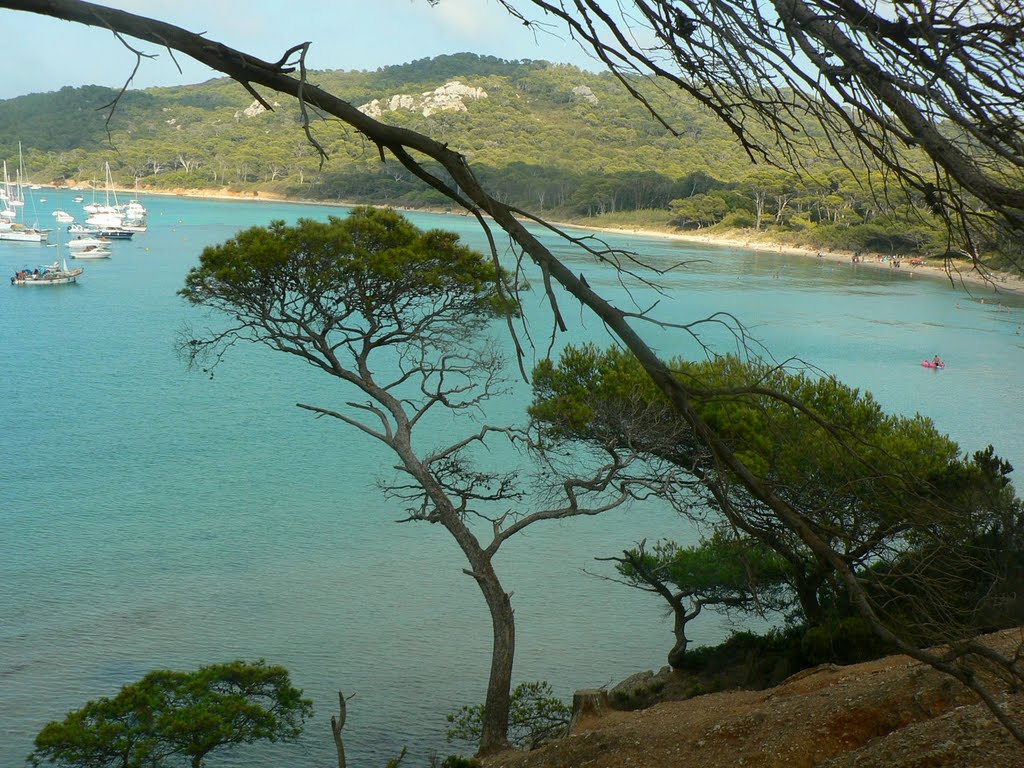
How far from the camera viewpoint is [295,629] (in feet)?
29.6

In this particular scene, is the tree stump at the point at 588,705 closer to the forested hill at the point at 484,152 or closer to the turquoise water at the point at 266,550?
the turquoise water at the point at 266,550

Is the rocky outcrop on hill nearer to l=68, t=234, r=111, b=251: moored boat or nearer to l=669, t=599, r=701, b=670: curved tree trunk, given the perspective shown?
l=68, t=234, r=111, b=251: moored boat

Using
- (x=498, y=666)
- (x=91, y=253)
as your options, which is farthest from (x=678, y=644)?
(x=91, y=253)

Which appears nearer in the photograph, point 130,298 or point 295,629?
point 295,629

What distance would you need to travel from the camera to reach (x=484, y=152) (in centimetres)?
5259

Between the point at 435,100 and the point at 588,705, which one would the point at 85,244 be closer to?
the point at 435,100

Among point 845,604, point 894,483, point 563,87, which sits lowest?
point 845,604

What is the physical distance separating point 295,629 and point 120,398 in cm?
1028

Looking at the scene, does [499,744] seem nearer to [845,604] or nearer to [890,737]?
[845,604]

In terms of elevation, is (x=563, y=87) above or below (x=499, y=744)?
above

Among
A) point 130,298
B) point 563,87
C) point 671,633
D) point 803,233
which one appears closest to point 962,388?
point 671,633

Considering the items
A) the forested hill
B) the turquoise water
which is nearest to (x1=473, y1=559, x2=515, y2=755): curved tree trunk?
the turquoise water

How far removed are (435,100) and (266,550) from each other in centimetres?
6230

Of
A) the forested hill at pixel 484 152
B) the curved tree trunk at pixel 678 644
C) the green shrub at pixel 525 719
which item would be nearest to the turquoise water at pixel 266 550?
the green shrub at pixel 525 719
